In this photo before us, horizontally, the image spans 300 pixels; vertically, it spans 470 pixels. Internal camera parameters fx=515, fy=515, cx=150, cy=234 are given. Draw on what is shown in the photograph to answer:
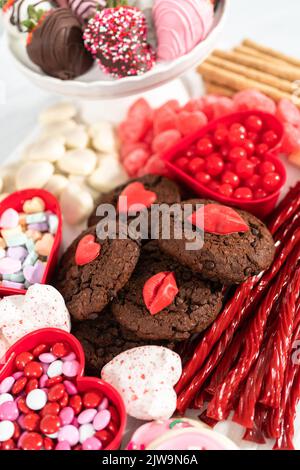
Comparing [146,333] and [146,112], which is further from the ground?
[146,112]

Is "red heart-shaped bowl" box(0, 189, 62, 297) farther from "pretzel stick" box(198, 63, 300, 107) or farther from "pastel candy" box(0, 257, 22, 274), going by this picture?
"pretzel stick" box(198, 63, 300, 107)

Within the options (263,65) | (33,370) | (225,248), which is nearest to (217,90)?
(263,65)

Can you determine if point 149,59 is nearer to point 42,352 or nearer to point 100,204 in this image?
point 100,204


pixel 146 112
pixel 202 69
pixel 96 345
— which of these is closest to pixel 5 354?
pixel 96 345

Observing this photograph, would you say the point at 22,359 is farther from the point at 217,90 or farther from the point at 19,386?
the point at 217,90

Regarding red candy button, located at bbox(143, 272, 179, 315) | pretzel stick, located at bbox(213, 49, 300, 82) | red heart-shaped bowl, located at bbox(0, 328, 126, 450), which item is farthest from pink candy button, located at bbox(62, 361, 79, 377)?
pretzel stick, located at bbox(213, 49, 300, 82)
